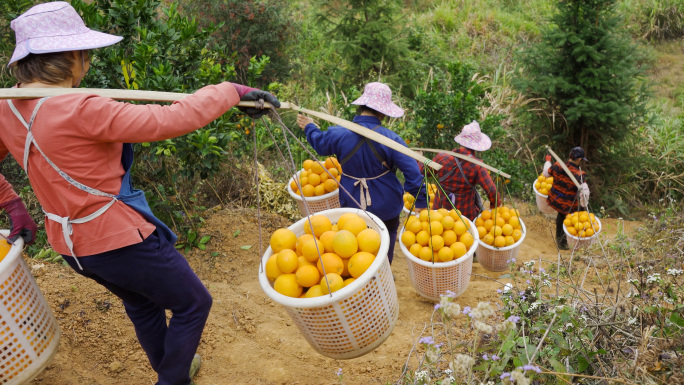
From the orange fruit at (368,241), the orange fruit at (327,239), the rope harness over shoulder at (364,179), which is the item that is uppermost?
the orange fruit at (368,241)

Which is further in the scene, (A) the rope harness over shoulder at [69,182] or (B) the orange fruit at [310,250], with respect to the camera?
(B) the orange fruit at [310,250]

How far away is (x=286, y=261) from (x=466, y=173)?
8.66 feet

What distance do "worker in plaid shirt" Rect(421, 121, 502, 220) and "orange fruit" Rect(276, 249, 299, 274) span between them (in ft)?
7.50

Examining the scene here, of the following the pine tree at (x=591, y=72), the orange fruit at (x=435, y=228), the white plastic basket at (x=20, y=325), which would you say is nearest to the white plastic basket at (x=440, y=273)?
the orange fruit at (x=435, y=228)

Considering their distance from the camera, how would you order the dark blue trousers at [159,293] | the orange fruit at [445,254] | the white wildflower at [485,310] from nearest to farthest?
the white wildflower at [485,310] → the dark blue trousers at [159,293] → the orange fruit at [445,254]

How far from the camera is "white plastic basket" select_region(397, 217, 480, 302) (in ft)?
11.1

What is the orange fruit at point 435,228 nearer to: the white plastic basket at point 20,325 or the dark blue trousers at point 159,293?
the dark blue trousers at point 159,293

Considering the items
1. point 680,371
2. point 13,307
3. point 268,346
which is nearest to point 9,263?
point 13,307

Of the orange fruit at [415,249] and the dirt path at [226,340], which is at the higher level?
the orange fruit at [415,249]

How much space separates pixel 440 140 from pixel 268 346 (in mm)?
3930

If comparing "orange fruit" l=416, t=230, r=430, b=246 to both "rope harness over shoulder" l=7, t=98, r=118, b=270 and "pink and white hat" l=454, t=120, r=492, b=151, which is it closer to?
"pink and white hat" l=454, t=120, r=492, b=151

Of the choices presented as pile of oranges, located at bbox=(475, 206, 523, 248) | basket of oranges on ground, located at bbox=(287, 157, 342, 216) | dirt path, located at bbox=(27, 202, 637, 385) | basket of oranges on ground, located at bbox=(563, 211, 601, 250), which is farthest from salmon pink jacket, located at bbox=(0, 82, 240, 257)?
basket of oranges on ground, located at bbox=(563, 211, 601, 250)

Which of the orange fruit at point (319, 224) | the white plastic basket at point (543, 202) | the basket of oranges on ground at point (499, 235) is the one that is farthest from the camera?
the white plastic basket at point (543, 202)

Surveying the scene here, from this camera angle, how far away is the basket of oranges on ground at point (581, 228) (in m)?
5.18
